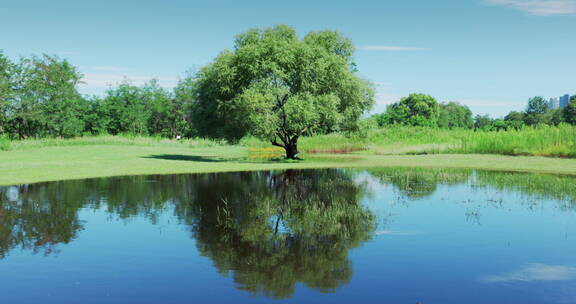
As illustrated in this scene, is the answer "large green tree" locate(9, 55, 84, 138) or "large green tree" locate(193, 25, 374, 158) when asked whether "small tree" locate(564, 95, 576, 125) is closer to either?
"large green tree" locate(193, 25, 374, 158)

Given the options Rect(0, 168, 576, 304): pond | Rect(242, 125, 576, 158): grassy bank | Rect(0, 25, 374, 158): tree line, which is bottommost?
Rect(0, 168, 576, 304): pond

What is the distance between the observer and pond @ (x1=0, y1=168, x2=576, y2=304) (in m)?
7.80

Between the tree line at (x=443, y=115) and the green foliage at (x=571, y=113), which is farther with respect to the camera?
the tree line at (x=443, y=115)

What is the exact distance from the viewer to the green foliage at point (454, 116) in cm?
16088

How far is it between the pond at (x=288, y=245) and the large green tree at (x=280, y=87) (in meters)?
16.4

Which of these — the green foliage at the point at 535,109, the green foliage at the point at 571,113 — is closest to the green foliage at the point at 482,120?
the green foliage at the point at 535,109

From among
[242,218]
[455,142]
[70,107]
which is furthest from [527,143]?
[70,107]

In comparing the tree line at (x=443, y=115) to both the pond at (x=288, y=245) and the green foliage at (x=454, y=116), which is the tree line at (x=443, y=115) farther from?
the pond at (x=288, y=245)

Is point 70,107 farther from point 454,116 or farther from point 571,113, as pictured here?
point 454,116

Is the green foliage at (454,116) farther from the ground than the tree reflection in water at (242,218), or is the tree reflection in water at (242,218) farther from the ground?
the green foliage at (454,116)

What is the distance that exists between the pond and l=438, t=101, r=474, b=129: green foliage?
483 feet

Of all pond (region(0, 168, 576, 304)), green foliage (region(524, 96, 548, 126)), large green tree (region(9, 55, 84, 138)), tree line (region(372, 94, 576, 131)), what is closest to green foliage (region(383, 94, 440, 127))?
tree line (region(372, 94, 576, 131))

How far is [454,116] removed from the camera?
553 ft

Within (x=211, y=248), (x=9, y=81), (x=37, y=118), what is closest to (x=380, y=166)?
(x=211, y=248)
